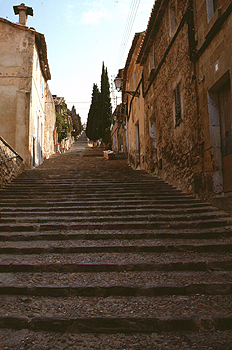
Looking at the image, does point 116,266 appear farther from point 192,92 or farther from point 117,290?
point 192,92

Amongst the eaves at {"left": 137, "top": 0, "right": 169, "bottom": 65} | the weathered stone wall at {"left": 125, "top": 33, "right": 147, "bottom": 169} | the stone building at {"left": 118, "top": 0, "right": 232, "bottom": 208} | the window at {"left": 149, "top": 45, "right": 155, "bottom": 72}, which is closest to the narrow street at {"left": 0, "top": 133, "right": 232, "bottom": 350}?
the stone building at {"left": 118, "top": 0, "right": 232, "bottom": 208}

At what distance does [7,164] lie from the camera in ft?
32.0

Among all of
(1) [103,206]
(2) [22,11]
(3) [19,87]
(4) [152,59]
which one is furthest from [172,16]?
(2) [22,11]

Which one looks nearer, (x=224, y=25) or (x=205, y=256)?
(x=205, y=256)

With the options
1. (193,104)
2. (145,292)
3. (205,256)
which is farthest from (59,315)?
(193,104)

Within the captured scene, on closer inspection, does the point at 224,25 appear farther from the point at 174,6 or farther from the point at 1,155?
the point at 1,155

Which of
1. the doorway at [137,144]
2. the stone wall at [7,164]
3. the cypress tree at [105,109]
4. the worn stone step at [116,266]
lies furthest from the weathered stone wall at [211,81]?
the cypress tree at [105,109]

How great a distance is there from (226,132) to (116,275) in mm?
3963

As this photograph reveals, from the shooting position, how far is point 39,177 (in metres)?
10.4

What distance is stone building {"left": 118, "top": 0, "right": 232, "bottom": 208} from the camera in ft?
18.9

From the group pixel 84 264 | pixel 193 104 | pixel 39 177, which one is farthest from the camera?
pixel 39 177

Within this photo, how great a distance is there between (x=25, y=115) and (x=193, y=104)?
915 cm

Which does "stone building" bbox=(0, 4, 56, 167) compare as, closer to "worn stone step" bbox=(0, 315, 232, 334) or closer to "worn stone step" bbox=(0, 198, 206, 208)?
"worn stone step" bbox=(0, 198, 206, 208)

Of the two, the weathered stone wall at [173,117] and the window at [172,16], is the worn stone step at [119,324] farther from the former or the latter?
the window at [172,16]
